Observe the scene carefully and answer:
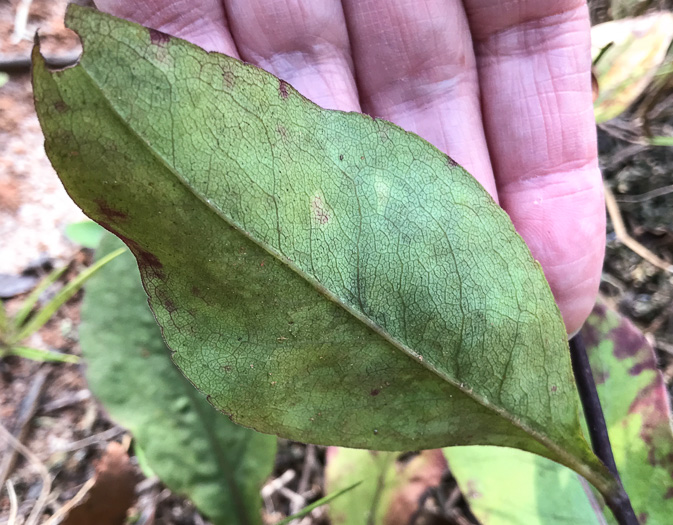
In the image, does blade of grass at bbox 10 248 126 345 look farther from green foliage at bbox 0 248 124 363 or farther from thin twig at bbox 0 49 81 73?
thin twig at bbox 0 49 81 73

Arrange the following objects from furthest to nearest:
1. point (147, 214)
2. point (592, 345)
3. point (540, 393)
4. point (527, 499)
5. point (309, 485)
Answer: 1. point (309, 485)
2. point (592, 345)
3. point (527, 499)
4. point (540, 393)
5. point (147, 214)

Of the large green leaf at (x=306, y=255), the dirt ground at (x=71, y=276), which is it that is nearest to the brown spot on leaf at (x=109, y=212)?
the large green leaf at (x=306, y=255)

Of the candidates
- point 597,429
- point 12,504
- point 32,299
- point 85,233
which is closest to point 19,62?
point 85,233

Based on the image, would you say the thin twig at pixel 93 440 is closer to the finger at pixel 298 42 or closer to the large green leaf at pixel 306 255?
the large green leaf at pixel 306 255

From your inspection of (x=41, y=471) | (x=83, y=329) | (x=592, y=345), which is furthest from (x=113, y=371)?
(x=592, y=345)

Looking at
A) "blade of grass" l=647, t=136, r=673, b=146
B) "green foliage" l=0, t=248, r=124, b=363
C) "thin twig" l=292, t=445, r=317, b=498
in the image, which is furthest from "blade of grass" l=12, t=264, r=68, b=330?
"blade of grass" l=647, t=136, r=673, b=146

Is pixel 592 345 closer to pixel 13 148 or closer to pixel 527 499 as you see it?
pixel 527 499
